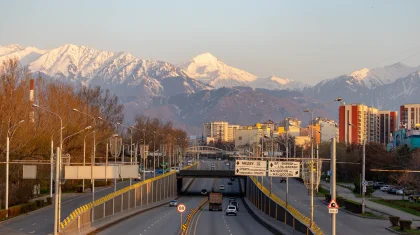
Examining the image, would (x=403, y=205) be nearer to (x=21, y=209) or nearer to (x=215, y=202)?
(x=215, y=202)

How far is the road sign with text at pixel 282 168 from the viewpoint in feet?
217

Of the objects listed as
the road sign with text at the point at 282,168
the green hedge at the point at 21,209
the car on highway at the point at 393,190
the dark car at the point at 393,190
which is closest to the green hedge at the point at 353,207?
the road sign with text at the point at 282,168

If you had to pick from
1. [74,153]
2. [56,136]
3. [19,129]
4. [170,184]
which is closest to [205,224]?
[19,129]

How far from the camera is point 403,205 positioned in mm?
98938

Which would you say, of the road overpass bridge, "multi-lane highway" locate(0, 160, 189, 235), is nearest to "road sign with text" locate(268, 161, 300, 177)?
"multi-lane highway" locate(0, 160, 189, 235)

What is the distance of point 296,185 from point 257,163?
300 feet

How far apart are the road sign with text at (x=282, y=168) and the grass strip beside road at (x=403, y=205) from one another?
27873mm

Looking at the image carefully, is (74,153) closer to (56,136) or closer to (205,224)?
(56,136)

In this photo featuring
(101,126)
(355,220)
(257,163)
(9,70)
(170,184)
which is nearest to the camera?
(257,163)

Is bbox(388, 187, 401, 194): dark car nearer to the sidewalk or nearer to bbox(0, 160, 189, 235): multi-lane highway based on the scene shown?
the sidewalk

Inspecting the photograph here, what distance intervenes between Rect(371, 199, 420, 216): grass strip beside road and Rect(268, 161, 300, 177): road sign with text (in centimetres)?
2787

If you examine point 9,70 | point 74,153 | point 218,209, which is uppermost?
point 9,70

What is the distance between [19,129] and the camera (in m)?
87.4

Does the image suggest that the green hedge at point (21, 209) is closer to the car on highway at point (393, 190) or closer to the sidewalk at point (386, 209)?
the sidewalk at point (386, 209)
